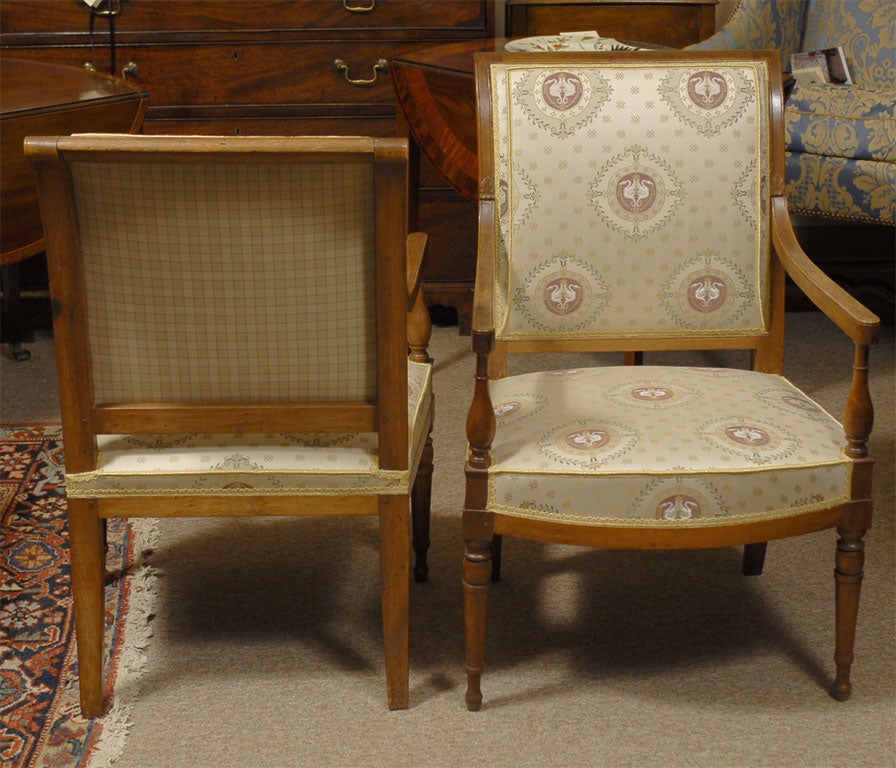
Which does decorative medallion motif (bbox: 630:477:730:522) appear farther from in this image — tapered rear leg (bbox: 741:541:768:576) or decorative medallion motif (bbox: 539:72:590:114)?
decorative medallion motif (bbox: 539:72:590:114)

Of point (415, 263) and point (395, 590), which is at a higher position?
point (415, 263)

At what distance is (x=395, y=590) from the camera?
71.4 inches

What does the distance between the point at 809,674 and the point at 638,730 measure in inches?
14.5

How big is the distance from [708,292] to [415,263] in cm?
58

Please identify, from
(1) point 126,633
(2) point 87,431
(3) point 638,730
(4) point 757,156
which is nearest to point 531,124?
(4) point 757,156

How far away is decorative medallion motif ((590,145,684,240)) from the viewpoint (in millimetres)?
2045

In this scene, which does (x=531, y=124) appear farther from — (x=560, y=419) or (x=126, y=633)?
(x=126, y=633)

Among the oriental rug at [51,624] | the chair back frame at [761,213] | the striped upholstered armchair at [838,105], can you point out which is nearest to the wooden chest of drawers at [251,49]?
the striped upholstered armchair at [838,105]

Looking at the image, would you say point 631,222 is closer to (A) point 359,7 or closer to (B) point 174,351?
(B) point 174,351

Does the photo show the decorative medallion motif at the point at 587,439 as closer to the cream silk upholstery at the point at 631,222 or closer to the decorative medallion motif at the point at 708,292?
the cream silk upholstery at the point at 631,222

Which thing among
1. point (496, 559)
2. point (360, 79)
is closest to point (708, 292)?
point (496, 559)

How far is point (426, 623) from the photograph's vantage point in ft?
6.95

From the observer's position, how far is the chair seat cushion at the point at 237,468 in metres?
1.71

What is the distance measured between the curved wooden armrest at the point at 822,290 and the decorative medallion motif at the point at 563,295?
34 cm
